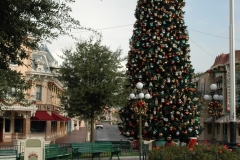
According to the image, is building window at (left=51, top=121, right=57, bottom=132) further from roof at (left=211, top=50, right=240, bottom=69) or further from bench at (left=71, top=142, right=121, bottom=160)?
bench at (left=71, top=142, right=121, bottom=160)

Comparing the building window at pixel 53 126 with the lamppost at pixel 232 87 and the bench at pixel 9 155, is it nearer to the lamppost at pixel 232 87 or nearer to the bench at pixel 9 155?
the bench at pixel 9 155

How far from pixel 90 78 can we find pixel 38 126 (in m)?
18.1

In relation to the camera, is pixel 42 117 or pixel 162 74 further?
pixel 42 117

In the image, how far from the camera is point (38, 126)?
134 ft

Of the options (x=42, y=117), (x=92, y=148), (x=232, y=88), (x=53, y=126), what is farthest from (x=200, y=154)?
(x=53, y=126)

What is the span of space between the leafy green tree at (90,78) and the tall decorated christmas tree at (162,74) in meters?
1.23

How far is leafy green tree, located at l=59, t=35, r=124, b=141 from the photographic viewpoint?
23.9 metres

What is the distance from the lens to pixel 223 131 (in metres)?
47.8

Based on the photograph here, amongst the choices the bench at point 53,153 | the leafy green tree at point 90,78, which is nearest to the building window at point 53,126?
the leafy green tree at point 90,78

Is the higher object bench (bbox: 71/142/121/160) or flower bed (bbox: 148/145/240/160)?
flower bed (bbox: 148/145/240/160)

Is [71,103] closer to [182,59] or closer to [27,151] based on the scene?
[182,59]

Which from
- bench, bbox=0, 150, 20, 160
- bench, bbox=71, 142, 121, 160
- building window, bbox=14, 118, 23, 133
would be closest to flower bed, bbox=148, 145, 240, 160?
bench, bbox=71, 142, 121, 160

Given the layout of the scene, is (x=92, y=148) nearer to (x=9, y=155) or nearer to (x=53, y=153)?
(x=53, y=153)

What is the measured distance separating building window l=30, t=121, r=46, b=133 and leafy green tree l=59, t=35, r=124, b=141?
53.7 feet
